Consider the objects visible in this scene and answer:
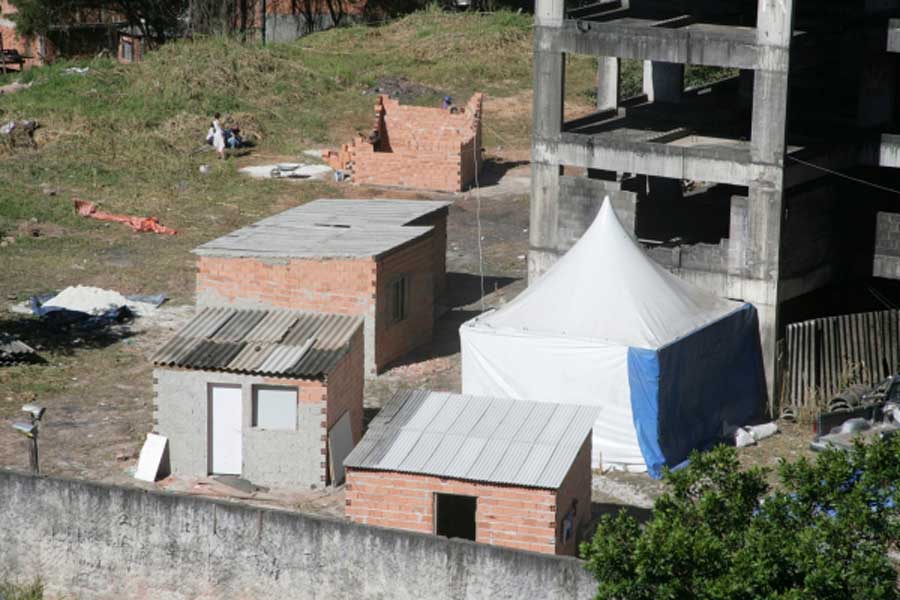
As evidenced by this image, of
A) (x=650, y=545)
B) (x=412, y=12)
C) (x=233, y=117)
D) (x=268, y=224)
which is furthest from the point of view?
(x=412, y=12)

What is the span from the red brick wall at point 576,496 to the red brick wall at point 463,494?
0.76 feet

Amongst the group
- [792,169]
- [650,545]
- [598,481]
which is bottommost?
[598,481]

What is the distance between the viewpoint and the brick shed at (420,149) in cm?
4150

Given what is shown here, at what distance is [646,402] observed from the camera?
25172mm

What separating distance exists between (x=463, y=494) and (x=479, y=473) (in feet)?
1.10

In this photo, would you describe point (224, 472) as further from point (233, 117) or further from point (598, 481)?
point (233, 117)

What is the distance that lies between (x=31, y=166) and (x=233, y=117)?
19.5ft

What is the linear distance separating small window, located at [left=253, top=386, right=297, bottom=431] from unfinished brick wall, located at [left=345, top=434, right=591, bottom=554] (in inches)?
115

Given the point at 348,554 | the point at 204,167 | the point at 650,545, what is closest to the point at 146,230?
the point at 204,167

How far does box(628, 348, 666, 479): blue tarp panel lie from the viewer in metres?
25.0

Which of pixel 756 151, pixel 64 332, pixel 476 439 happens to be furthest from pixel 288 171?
pixel 476 439

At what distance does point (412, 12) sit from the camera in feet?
201

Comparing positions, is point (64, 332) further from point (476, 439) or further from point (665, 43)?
point (665, 43)

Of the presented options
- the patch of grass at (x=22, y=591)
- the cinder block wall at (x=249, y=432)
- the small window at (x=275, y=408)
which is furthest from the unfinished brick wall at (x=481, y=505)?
the patch of grass at (x=22, y=591)
